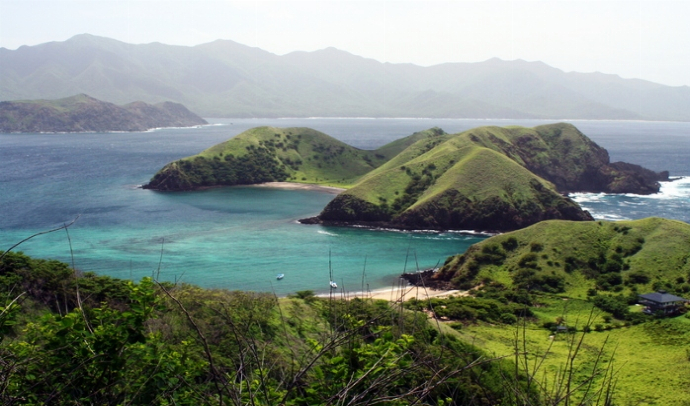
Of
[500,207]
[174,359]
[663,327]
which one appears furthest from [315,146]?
[174,359]

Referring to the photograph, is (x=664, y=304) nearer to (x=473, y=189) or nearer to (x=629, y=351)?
(x=629, y=351)

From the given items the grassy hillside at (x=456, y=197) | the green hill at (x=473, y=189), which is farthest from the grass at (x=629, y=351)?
the green hill at (x=473, y=189)

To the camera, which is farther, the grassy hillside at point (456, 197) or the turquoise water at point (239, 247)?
the grassy hillside at point (456, 197)

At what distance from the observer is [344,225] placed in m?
92.8

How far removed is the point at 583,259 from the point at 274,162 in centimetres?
10165

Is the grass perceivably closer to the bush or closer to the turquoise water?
the bush

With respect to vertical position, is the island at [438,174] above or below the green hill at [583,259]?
above

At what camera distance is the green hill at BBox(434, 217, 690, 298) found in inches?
2189

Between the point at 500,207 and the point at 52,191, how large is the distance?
91147mm

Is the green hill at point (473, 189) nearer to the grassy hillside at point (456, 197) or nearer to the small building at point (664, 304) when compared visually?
the grassy hillside at point (456, 197)

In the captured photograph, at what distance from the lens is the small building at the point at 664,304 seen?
4609 cm

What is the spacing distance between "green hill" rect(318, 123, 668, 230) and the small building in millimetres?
43148

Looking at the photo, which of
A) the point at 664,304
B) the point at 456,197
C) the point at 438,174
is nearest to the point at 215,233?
the point at 456,197

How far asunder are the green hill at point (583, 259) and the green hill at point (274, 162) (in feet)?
245
